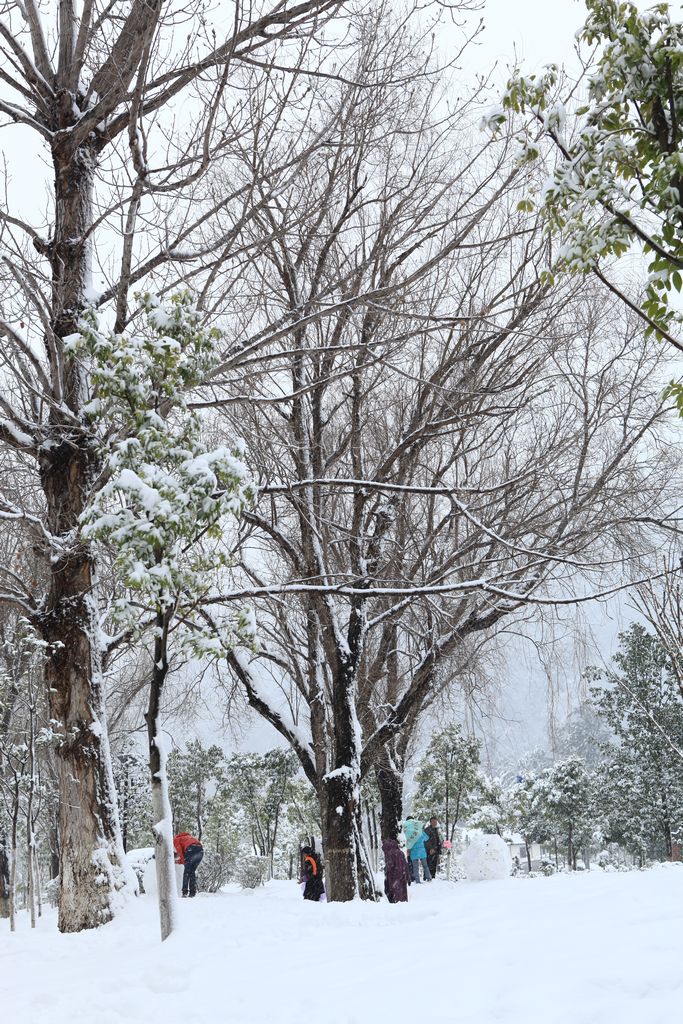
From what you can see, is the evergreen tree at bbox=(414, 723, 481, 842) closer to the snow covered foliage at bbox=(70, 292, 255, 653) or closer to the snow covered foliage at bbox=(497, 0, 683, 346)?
the snow covered foliage at bbox=(70, 292, 255, 653)

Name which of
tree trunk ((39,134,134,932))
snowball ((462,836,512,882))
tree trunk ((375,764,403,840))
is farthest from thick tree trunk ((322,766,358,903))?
tree trunk ((375,764,403,840))

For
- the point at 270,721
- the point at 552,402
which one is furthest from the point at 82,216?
the point at 270,721

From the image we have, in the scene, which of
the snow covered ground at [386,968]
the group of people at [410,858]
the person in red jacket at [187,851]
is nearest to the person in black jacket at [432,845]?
the group of people at [410,858]

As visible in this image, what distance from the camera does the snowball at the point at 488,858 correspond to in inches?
538

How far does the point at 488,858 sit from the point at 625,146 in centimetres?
1282

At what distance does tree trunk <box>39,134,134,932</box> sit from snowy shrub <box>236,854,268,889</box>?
20964 millimetres

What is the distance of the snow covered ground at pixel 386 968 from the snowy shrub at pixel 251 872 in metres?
21.9

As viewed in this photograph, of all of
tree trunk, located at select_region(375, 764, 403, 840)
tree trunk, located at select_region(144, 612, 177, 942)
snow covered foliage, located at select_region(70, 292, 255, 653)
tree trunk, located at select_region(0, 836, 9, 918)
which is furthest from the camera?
tree trunk, located at select_region(0, 836, 9, 918)

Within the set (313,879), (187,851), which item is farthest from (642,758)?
(187,851)

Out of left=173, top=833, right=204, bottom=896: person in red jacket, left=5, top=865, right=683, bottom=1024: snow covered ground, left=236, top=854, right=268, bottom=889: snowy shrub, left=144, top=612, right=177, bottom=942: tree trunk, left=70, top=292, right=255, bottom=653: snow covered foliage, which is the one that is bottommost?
left=236, top=854, right=268, bottom=889: snowy shrub

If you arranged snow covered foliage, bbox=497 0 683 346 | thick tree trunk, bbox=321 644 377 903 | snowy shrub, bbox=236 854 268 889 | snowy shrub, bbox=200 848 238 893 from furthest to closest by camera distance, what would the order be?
snowy shrub, bbox=236 854 268 889 < snowy shrub, bbox=200 848 238 893 < thick tree trunk, bbox=321 644 377 903 < snow covered foliage, bbox=497 0 683 346

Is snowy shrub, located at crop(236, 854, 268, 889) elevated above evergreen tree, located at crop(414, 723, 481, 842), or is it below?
below

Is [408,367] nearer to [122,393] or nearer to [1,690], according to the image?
[122,393]

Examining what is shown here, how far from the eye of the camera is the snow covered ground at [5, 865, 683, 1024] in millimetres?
3771
